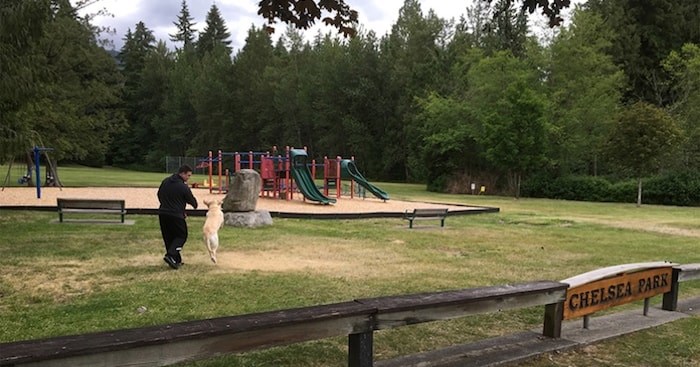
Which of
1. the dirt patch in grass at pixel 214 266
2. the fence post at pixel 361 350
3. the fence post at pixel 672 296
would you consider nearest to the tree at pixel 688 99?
the dirt patch in grass at pixel 214 266

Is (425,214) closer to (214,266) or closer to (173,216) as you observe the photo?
(214,266)

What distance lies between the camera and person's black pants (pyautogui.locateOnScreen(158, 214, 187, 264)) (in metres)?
8.30

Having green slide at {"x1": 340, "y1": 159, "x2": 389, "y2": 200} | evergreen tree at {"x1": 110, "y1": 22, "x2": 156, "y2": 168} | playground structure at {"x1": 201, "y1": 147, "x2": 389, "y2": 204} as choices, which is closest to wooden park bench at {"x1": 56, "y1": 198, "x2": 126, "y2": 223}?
playground structure at {"x1": 201, "y1": 147, "x2": 389, "y2": 204}

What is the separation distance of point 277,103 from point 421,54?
1692cm

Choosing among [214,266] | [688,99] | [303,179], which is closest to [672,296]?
[214,266]

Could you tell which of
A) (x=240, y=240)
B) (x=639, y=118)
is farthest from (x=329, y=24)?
(x=639, y=118)

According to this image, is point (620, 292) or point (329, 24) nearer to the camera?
point (329, 24)

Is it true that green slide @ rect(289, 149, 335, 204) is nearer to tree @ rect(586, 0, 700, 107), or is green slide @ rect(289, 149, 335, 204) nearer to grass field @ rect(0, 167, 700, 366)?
grass field @ rect(0, 167, 700, 366)

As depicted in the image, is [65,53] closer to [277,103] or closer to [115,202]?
[115,202]

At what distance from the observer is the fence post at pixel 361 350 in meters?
3.90

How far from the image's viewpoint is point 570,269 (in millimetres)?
9305

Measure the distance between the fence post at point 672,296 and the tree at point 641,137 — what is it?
21.4 m

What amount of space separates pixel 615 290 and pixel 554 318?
3.25 ft

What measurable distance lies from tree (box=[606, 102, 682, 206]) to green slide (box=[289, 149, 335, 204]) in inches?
576
